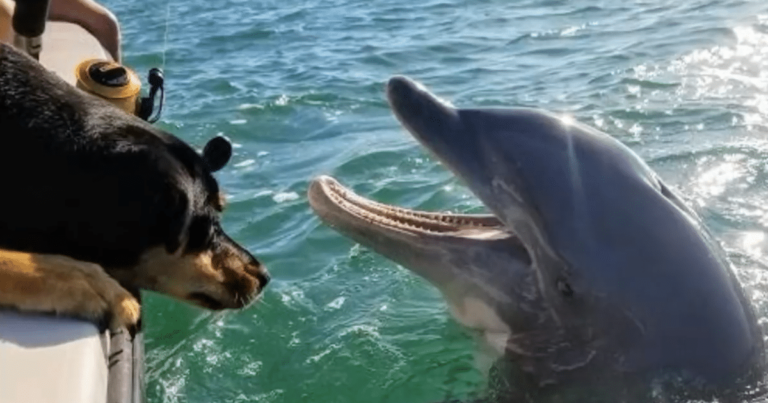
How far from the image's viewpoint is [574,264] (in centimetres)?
491

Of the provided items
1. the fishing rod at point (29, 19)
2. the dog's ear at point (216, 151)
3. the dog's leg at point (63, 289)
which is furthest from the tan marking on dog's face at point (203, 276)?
the fishing rod at point (29, 19)

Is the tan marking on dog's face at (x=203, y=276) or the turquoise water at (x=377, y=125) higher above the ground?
the tan marking on dog's face at (x=203, y=276)

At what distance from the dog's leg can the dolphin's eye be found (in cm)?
183

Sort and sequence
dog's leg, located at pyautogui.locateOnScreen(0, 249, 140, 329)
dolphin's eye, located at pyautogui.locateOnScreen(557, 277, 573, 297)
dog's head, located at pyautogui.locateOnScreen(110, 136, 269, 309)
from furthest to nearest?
dolphin's eye, located at pyautogui.locateOnScreen(557, 277, 573, 297) < dog's head, located at pyautogui.locateOnScreen(110, 136, 269, 309) < dog's leg, located at pyautogui.locateOnScreen(0, 249, 140, 329)

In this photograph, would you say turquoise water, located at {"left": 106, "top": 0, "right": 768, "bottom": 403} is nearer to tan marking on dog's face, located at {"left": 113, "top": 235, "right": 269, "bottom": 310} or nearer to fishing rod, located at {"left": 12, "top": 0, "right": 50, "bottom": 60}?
tan marking on dog's face, located at {"left": 113, "top": 235, "right": 269, "bottom": 310}

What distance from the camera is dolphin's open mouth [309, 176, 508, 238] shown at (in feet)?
17.7

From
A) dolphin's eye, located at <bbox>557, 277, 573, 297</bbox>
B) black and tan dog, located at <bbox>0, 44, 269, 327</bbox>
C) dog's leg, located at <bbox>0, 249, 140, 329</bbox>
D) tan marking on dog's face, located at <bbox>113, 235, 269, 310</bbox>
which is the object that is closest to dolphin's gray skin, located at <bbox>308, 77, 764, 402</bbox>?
dolphin's eye, located at <bbox>557, 277, 573, 297</bbox>

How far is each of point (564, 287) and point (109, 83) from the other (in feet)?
9.37

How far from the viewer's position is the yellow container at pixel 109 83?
6.37 metres

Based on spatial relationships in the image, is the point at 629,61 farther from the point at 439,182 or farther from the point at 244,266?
the point at 244,266

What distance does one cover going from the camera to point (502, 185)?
16.6ft

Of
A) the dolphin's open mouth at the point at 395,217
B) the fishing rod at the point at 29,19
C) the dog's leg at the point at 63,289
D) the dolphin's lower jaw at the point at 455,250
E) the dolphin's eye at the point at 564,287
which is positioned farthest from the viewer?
the fishing rod at the point at 29,19

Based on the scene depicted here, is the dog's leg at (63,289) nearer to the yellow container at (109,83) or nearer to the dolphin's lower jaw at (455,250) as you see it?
the dolphin's lower jaw at (455,250)

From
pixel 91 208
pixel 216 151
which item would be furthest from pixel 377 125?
pixel 91 208
